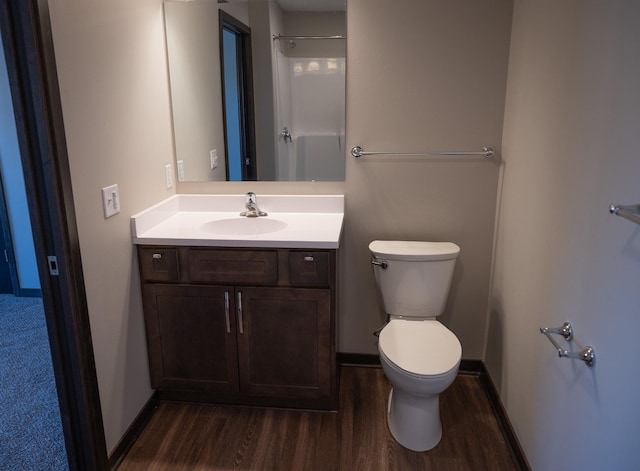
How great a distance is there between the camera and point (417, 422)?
2033 millimetres

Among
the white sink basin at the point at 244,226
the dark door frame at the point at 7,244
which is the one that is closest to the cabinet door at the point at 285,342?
the white sink basin at the point at 244,226

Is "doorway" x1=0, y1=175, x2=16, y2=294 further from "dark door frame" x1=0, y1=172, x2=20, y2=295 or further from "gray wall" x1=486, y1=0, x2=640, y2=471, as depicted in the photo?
"gray wall" x1=486, y1=0, x2=640, y2=471

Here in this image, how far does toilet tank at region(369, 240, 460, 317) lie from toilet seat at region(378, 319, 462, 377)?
0.26ft

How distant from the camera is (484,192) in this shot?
2.36m

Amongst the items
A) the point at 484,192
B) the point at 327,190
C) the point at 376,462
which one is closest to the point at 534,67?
the point at 484,192

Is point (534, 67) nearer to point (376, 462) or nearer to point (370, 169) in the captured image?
point (370, 169)

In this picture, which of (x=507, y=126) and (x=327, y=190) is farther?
(x=327, y=190)

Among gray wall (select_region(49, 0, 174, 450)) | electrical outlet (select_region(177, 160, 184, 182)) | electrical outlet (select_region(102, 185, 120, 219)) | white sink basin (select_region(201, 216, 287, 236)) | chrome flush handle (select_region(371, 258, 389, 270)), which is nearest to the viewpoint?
gray wall (select_region(49, 0, 174, 450))

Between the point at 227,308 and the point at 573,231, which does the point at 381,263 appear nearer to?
the point at 227,308

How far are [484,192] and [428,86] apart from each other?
59cm

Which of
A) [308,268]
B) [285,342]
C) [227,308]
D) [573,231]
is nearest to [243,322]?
[227,308]

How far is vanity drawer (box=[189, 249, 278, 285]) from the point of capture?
2.03m

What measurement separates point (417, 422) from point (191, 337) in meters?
1.07

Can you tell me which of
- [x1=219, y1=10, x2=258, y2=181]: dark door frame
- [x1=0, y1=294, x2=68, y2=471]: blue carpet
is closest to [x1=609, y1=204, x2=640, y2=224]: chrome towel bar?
[x1=219, y1=10, x2=258, y2=181]: dark door frame
